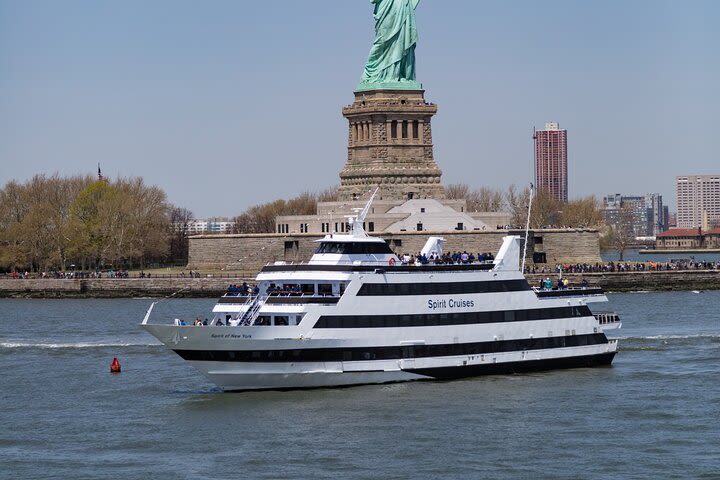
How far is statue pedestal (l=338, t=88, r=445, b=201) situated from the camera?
10550cm

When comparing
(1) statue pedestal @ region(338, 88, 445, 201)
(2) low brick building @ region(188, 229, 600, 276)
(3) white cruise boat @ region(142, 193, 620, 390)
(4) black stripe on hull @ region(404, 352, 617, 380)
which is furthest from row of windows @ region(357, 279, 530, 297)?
(1) statue pedestal @ region(338, 88, 445, 201)

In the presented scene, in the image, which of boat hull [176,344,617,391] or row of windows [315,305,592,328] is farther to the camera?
row of windows [315,305,592,328]

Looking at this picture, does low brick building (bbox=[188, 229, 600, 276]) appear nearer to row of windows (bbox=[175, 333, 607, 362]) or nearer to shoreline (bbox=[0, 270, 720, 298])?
shoreline (bbox=[0, 270, 720, 298])

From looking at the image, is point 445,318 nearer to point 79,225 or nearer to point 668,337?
point 668,337

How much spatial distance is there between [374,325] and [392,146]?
62908mm

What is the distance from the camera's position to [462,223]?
10300 centimetres

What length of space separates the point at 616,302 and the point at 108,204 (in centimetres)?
4336

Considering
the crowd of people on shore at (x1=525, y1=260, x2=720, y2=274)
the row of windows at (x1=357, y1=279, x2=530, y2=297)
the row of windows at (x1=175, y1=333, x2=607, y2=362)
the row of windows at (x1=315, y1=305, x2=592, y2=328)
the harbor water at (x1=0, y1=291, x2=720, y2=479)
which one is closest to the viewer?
the harbor water at (x1=0, y1=291, x2=720, y2=479)

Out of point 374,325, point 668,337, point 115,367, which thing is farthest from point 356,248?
point 668,337

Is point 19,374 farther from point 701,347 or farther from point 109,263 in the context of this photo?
point 109,263

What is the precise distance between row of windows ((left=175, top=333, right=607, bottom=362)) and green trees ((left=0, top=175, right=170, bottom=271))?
63.8 m

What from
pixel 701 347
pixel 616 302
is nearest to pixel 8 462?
pixel 701 347

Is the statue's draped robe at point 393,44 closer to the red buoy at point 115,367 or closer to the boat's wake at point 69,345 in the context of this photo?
the boat's wake at point 69,345

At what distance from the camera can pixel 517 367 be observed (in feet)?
155
